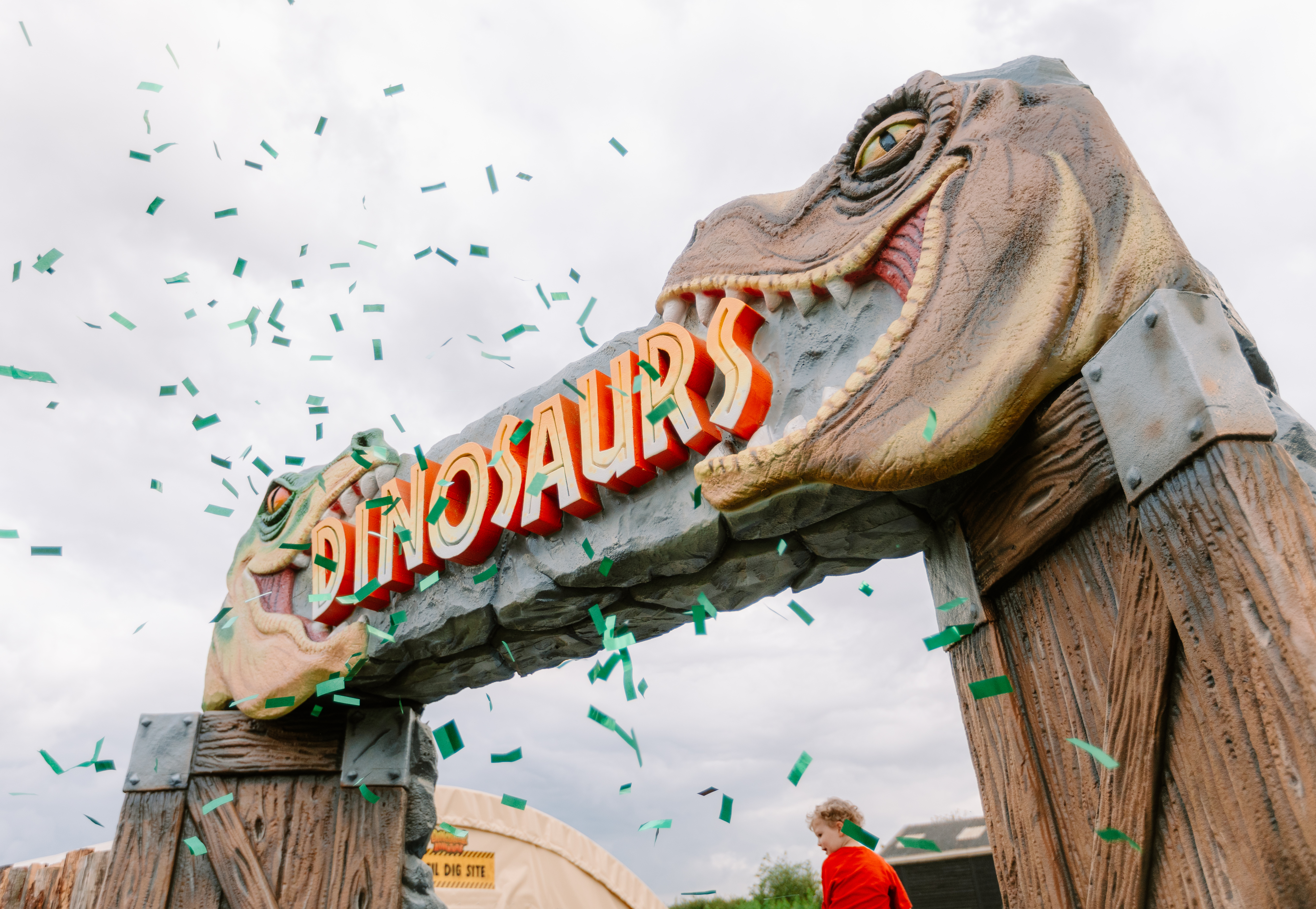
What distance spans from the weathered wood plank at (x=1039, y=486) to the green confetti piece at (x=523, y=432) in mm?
1563

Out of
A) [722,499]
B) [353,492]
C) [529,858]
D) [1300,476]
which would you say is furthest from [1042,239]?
[529,858]

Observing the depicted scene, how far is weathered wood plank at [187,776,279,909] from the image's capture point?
3.16 metres

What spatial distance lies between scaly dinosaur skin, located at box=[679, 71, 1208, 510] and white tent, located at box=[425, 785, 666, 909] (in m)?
5.95

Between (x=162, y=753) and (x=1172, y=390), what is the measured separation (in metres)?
3.99

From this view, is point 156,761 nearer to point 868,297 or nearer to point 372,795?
point 372,795

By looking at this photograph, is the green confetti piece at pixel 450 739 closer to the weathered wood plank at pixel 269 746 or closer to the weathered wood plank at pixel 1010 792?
the weathered wood plank at pixel 269 746

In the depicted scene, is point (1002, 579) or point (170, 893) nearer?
point (1002, 579)

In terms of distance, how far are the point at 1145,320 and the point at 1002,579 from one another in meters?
0.61

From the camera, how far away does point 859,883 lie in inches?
102

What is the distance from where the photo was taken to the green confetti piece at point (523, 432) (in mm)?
2822

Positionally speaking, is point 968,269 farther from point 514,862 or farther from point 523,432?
point 514,862

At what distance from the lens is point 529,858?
25.4 ft

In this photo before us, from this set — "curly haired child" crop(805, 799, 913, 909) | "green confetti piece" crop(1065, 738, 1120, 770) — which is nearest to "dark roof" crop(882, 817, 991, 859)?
"curly haired child" crop(805, 799, 913, 909)

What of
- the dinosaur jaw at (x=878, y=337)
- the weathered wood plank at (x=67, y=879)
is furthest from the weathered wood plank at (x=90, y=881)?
the dinosaur jaw at (x=878, y=337)
